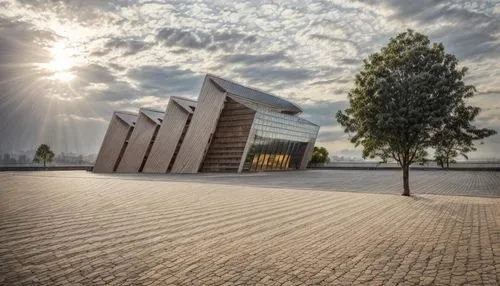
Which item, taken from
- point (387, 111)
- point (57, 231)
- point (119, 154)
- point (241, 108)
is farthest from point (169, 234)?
point (119, 154)

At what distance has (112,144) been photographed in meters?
55.4

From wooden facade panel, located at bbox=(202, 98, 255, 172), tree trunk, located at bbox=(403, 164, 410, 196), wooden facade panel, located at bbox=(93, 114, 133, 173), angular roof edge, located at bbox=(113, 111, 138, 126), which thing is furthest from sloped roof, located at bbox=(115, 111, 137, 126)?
tree trunk, located at bbox=(403, 164, 410, 196)

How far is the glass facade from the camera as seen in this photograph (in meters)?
41.4

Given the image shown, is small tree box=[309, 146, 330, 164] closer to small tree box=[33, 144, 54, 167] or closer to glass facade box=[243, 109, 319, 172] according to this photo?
glass facade box=[243, 109, 319, 172]

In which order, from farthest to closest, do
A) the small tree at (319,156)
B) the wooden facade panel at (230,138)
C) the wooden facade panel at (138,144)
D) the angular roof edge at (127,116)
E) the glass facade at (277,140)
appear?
the small tree at (319,156) → the angular roof edge at (127,116) → the wooden facade panel at (138,144) → the glass facade at (277,140) → the wooden facade panel at (230,138)

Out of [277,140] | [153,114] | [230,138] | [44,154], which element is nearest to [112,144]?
[153,114]

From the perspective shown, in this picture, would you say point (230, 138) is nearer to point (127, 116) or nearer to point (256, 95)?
point (256, 95)

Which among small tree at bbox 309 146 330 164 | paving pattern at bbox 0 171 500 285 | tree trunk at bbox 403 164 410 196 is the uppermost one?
small tree at bbox 309 146 330 164

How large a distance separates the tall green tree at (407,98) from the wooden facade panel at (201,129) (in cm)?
2484

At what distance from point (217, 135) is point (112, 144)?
2262 cm

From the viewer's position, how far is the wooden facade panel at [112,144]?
178ft

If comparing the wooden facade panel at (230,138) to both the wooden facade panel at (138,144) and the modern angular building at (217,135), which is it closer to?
the modern angular building at (217,135)

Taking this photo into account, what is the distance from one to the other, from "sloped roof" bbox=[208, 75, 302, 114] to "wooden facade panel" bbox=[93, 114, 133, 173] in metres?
20.4

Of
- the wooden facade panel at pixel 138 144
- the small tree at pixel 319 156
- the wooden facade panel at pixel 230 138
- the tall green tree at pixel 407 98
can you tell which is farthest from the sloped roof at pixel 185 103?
the tall green tree at pixel 407 98
